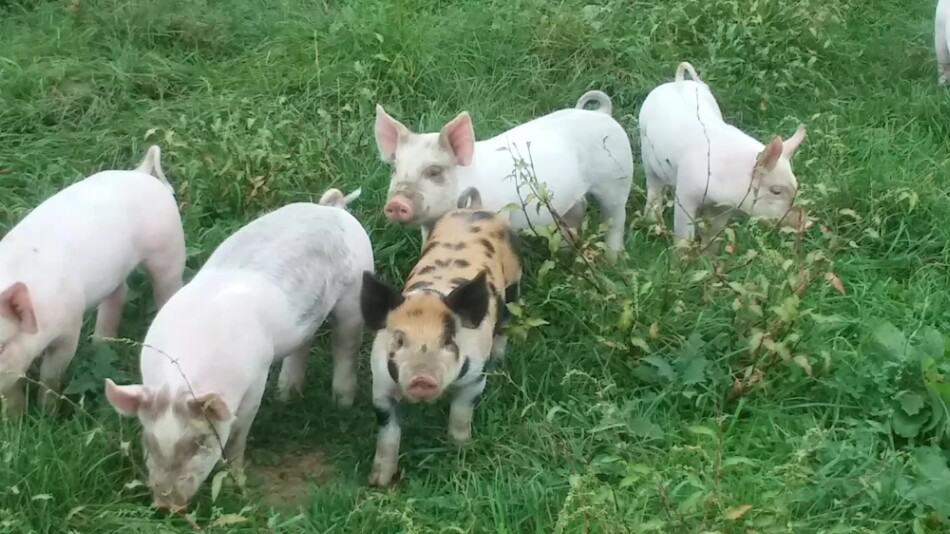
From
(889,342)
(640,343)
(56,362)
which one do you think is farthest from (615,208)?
(56,362)

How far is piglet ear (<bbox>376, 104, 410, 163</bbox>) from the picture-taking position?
471 centimetres

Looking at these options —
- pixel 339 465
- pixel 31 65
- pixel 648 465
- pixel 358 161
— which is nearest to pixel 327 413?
pixel 339 465

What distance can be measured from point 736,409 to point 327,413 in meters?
1.47

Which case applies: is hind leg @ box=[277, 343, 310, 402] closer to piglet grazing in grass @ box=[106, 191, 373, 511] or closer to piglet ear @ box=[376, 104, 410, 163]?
piglet grazing in grass @ box=[106, 191, 373, 511]

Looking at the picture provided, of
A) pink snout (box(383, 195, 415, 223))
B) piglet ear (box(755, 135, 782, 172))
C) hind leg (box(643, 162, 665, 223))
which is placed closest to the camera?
pink snout (box(383, 195, 415, 223))

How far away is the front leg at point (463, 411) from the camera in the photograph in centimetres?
384

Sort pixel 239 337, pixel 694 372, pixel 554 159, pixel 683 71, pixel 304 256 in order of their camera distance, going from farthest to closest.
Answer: pixel 683 71, pixel 554 159, pixel 694 372, pixel 304 256, pixel 239 337

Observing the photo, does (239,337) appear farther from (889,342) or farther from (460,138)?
(889,342)

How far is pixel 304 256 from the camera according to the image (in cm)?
399

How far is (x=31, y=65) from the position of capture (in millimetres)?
6219

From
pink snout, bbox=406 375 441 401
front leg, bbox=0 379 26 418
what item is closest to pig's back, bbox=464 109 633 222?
pink snout, bbox=406 375 441 401

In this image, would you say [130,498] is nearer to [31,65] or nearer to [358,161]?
[358,161]

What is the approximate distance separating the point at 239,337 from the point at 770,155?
91.4 inches

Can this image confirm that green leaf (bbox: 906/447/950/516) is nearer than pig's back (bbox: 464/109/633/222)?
Yes
